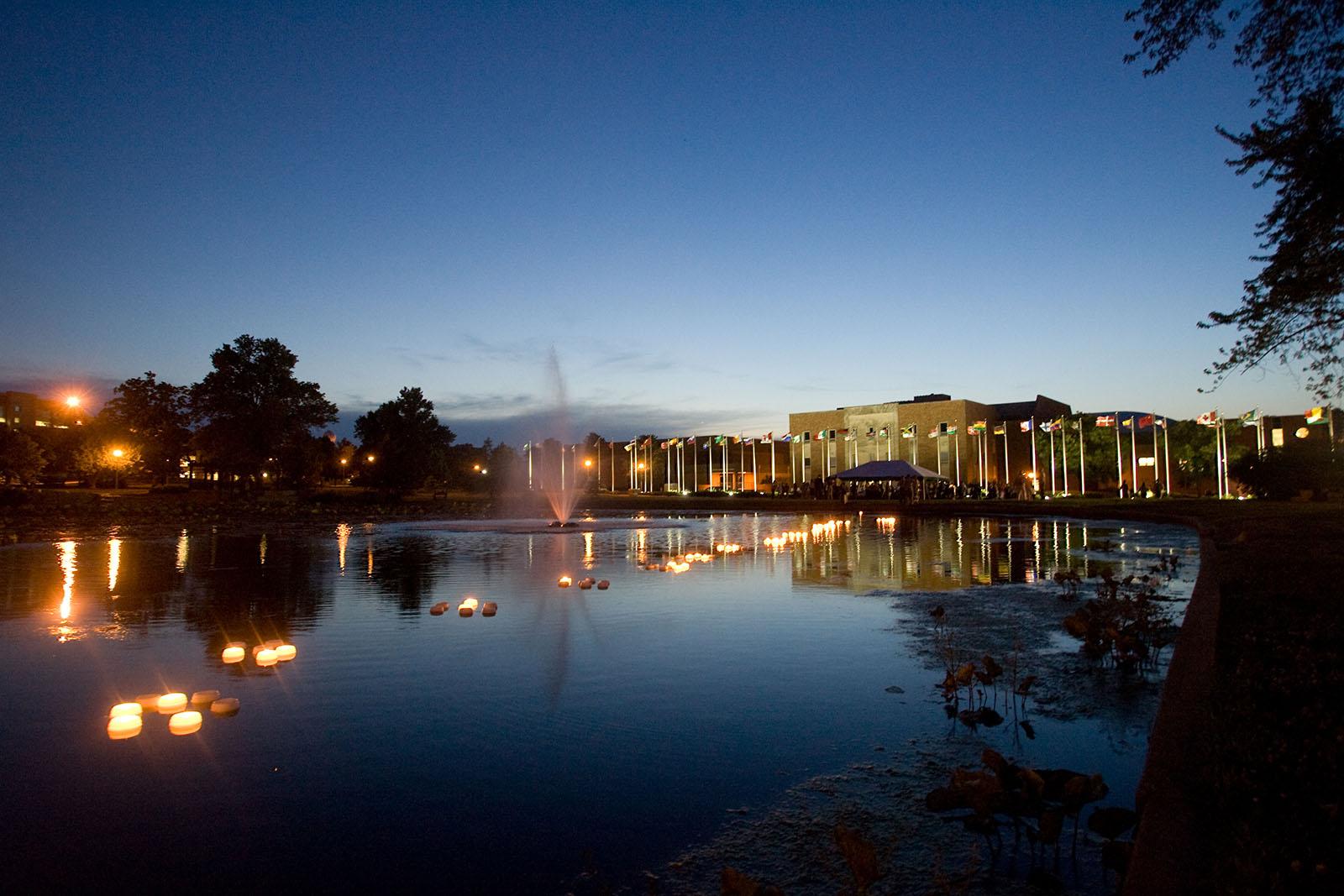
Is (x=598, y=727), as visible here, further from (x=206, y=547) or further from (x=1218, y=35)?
(x=206, y=547)

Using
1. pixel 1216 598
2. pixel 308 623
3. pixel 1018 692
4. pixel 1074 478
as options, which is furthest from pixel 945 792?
pixel 1074 478

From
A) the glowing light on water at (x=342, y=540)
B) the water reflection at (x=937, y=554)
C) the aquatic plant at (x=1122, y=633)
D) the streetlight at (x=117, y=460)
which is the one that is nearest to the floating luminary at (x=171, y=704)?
the aquatic plant at (x=1122, y=633)

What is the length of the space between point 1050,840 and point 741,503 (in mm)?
54826

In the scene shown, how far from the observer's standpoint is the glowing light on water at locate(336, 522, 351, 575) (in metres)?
20.4

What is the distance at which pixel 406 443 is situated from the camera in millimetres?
75625

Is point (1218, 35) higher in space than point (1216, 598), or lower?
higher

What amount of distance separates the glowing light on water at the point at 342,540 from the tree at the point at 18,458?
1302 inches

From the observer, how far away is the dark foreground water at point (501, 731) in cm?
457

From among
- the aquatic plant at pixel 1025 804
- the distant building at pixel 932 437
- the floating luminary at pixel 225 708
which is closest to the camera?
the aquatic plant at pixel 1025 804

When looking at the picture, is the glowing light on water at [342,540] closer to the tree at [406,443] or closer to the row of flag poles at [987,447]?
the row of flag poles at [987,447]

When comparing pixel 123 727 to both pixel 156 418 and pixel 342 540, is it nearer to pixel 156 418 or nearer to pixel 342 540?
pixel 342 540

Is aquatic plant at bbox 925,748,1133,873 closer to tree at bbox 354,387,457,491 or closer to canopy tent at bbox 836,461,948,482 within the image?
canopy tent at bbox 836,461,948,482

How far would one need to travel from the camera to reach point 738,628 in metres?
11.0

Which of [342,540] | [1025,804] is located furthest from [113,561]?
[1025,804]
